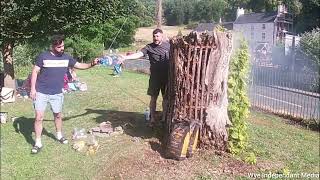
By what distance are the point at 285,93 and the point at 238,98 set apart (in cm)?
1103

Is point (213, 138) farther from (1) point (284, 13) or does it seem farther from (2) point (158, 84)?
(1) point (284, 13)

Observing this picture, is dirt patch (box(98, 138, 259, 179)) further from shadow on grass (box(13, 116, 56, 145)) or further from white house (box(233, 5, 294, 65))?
white house (box(233, 5, 294, 65))

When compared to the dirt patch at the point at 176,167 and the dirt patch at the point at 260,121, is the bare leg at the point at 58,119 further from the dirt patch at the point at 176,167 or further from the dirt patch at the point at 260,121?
the dirt patch at the point at 260,121

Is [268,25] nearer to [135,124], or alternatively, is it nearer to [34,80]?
[135,124]

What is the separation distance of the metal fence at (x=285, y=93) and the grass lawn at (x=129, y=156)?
3.78 m

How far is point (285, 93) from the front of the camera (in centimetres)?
1731

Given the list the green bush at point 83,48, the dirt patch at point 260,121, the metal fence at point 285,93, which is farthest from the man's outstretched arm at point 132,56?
the green bush at point 83,48

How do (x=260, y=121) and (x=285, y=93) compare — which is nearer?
(x=260, y=121)

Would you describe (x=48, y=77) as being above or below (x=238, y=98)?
above

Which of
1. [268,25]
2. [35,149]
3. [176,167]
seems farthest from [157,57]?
[268,25]

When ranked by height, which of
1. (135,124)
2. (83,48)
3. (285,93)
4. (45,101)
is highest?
(83,48)

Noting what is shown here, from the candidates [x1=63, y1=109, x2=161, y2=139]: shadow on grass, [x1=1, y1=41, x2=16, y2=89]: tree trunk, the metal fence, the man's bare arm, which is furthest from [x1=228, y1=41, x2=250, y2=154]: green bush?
[x1=1, y1=41, x2=16, y2=89]: tree trunk

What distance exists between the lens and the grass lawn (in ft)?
20.2

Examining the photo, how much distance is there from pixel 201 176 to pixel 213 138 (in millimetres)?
866
